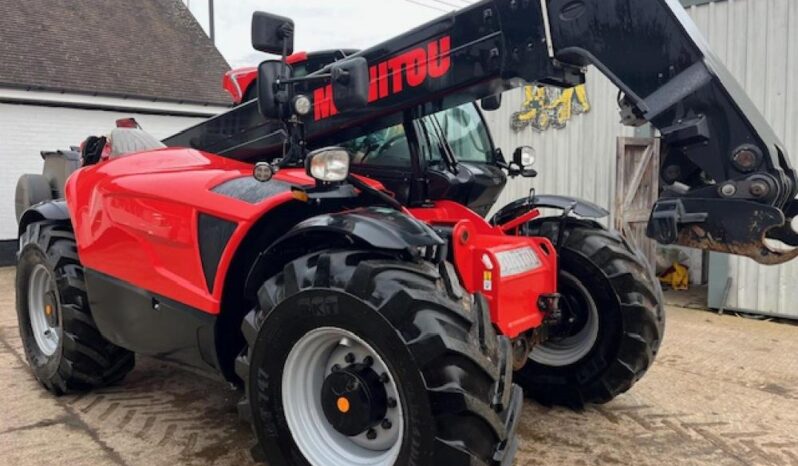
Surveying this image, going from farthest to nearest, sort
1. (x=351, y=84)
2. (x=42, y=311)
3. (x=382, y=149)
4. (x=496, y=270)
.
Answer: (x=42, y=311) → (x=382, y=149) → (x=496, y=270) → (x=351, y=84)

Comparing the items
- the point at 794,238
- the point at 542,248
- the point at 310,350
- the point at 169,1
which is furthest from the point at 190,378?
the point at 169,1

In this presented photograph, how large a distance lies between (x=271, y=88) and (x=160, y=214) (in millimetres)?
901

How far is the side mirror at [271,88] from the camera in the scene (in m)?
3.26

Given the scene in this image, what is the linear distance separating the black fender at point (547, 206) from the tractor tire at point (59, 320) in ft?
8.92

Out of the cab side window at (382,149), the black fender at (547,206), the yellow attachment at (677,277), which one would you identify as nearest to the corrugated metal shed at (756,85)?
the yellow attachment at (677,277)

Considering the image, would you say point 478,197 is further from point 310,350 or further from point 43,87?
point 43,87

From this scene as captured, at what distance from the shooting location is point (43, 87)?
42.9 ft

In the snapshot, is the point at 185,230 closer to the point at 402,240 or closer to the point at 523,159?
the point at 402,240

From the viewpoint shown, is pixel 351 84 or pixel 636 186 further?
pixel 636 186

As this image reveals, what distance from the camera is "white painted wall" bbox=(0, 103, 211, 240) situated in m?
12.8

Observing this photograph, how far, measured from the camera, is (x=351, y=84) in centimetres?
310

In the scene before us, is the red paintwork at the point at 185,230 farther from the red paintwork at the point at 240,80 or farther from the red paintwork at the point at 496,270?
the red paintwork at the point at 240,80

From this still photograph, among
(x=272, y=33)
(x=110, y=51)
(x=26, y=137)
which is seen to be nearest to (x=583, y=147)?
(x=272, y=33)

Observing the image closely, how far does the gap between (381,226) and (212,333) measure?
1122 mm
